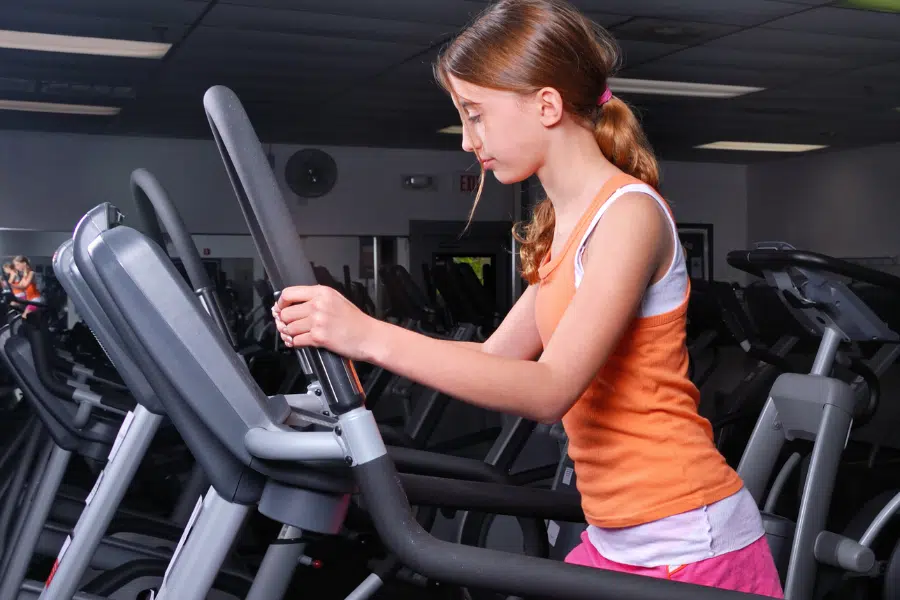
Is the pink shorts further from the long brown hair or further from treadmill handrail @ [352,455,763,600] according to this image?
the long brown hair

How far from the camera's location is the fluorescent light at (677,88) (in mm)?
6961

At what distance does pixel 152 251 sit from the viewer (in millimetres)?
978

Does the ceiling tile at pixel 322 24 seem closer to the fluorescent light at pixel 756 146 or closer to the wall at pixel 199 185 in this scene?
the wall at pixel 199 185

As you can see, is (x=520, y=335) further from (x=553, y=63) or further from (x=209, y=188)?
(x=209, y=188)

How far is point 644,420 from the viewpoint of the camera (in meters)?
1.11

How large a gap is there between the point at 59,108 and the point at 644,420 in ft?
24.7

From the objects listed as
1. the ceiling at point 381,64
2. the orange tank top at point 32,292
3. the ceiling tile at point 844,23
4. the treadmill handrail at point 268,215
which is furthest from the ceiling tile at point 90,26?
the treadmill handrail at point 268,215

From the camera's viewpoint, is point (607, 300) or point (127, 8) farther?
point (127, 8)

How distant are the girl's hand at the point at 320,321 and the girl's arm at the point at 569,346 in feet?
0.07

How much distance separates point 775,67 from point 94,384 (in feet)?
16.2

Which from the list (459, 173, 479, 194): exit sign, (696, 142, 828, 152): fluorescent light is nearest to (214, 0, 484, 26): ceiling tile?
(459, 173, 479, 194): exit sign

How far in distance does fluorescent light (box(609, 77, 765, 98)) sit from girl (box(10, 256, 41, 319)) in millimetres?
4445

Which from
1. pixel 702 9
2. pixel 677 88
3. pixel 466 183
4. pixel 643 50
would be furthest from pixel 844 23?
pixel 466 183

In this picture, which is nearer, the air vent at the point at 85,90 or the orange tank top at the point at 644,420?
the orange tank top at the point at 644,420
